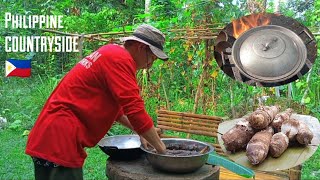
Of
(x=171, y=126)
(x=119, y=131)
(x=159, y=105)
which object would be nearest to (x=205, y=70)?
(x=171, y=126)

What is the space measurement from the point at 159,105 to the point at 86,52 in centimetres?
230

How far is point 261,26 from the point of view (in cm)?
457

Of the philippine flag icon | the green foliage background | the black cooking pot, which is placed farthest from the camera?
the philippine flag icon

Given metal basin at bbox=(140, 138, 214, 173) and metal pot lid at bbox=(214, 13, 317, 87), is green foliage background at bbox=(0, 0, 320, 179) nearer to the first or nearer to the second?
metal pot lid at bbox=(214, 13, 317, 87)

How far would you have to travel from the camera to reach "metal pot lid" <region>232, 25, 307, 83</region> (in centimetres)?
437

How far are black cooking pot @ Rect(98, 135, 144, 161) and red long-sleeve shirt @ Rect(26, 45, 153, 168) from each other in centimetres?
32

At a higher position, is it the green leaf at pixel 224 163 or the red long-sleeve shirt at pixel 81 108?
the red long-sleeve shirt at pixel 81 108

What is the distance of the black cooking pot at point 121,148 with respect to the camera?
2709mm

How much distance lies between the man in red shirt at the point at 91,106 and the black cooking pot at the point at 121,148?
0.28 m

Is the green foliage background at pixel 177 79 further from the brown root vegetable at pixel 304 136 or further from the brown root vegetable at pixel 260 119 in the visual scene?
the brown root vegetable at pixel 304 136

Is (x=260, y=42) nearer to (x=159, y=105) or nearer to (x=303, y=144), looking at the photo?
(x=303, y=144)

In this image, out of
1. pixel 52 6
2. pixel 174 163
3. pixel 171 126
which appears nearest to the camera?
pixel 174 163

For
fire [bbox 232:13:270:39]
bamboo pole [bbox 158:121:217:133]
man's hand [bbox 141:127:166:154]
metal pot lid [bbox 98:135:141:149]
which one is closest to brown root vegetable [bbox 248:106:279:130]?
bamboo pole [bbox 158:121:217:133]

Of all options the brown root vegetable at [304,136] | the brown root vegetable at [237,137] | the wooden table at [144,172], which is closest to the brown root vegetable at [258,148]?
the brown root vegetable at [237,137]
